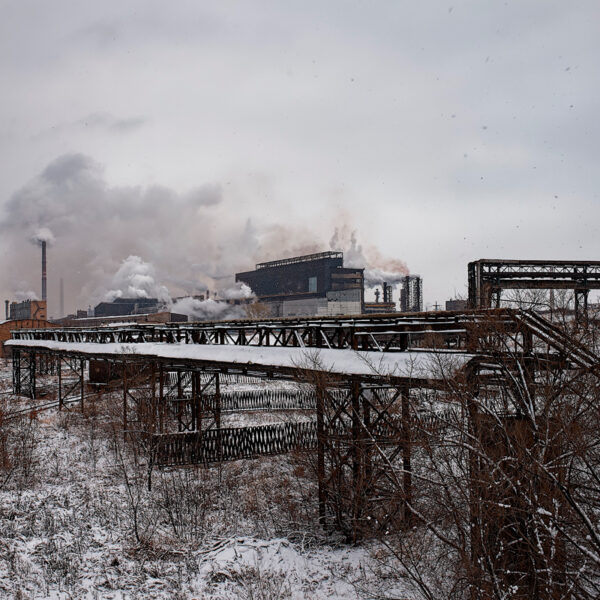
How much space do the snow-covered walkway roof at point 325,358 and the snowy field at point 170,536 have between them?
2.91m

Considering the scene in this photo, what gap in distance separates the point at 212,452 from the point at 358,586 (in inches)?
340

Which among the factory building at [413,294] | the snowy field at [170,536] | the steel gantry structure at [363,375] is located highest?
the factory building at [413,294]

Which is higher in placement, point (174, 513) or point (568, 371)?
point (568, 371)

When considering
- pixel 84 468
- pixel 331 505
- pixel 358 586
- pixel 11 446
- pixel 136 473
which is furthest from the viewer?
pixel 11 446

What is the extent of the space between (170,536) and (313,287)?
6625 cm

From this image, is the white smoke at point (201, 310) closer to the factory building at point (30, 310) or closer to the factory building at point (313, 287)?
the factory building at point (313, 287)

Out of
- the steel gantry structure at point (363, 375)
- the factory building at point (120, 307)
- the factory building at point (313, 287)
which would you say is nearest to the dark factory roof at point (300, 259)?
the factory building at point (313, 287)

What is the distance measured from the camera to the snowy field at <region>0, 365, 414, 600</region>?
915 cm

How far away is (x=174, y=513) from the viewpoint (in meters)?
12.6

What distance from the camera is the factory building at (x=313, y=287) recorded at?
72875mm

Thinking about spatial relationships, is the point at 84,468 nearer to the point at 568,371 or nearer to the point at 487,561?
the point at 487,561

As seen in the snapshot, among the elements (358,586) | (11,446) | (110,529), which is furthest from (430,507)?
(11,446)

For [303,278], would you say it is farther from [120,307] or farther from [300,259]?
[120,307]

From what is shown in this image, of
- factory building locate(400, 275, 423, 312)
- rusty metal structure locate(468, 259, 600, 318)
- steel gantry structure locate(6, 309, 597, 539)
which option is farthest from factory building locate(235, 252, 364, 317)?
steel gantry structure locate(6, 309, 597, 539)
